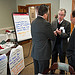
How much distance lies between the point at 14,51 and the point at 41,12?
104 centimetres

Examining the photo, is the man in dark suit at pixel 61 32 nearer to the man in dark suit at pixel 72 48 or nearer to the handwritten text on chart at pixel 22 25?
the man in dark suit at pixel 72 48

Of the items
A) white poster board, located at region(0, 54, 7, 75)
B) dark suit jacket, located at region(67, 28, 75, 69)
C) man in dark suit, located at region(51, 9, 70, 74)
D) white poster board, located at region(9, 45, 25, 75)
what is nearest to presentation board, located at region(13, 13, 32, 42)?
white poster board, located at region(9, 45, 25, 75)

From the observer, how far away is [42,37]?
1464 mm

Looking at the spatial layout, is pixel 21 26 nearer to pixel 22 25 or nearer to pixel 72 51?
pixel 22 25

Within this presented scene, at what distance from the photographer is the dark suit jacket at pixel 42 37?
4.73ft

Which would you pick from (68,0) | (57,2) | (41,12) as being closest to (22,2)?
(57,2)

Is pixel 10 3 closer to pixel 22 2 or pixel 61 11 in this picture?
pixel 22 2

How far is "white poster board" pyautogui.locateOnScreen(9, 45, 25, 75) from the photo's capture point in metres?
1.98

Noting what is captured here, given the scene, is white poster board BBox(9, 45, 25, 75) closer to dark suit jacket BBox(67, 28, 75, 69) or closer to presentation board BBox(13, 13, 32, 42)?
presentation board BBox(13, 13, 32, 42)

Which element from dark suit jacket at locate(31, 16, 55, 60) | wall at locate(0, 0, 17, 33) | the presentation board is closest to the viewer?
dark suit jacket at locate(31, 16, 55, 60)

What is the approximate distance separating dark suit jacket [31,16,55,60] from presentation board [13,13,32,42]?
1.06 m

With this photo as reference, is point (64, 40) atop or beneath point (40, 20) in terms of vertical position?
beneath

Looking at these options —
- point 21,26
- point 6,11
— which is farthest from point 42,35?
point 6,11

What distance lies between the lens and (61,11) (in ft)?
6.25
